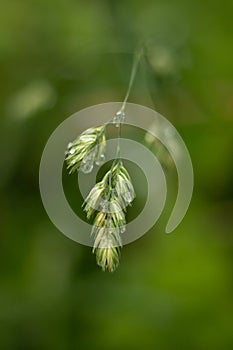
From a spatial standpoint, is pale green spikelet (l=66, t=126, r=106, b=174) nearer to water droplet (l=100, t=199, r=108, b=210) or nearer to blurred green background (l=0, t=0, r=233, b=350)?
water droplet (l=100, t=199, r=108, b=210)

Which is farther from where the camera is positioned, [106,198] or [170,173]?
[170,173]

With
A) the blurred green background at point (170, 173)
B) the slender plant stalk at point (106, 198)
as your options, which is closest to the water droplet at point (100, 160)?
the slender plant stalk at point (106, 198)

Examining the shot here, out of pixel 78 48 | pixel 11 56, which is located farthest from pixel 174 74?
pixel 11 56

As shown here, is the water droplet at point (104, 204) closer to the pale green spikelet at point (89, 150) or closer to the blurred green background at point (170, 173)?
the pale green spikelet at point (89, 150)

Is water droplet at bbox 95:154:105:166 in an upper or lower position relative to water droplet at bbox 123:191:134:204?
upper

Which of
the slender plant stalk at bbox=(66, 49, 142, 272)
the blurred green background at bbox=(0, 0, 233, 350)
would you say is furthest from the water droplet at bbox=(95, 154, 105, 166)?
the blurred green background at bbox=(0, 0, 233, 350)

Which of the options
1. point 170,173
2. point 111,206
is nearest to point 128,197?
point 111,206

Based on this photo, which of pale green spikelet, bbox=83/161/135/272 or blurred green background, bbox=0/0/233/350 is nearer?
pale green spikelet, bbox=83/161/135/272

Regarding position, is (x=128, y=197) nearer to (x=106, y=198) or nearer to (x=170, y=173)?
(x=106, y=198)

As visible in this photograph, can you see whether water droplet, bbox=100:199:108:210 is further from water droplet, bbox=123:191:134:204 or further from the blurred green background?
the blurred green background

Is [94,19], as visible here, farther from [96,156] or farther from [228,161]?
[96,156]
